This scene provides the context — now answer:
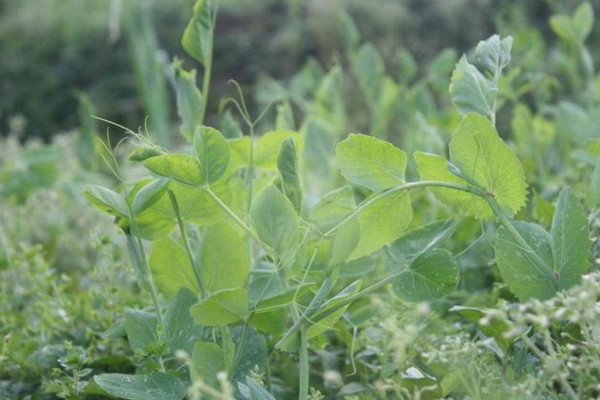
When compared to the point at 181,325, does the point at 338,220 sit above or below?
above

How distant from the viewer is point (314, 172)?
2.18m

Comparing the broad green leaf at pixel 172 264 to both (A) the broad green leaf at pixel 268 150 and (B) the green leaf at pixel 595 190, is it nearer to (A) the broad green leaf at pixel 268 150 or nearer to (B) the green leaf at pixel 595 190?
(A) the broad green leaf at pixel 268 150

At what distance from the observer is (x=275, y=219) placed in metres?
0.96

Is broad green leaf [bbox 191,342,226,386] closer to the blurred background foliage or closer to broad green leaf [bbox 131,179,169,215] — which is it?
broad green leaf [bbox 131,179,169,215]

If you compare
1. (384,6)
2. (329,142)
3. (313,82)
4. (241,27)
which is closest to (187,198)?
(329,142)

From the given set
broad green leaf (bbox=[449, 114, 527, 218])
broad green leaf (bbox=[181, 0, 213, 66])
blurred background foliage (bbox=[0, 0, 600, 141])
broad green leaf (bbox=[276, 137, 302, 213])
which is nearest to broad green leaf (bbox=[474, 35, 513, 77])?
broad green leaf (bbox=[449, 114, 527, 218])

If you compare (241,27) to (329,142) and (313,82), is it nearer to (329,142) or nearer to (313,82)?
(313,82)

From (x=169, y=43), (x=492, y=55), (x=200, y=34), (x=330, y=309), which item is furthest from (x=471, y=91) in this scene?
(x=169, y=43)

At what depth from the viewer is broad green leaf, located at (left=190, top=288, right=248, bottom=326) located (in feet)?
3.11

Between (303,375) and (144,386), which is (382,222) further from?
(144,386)

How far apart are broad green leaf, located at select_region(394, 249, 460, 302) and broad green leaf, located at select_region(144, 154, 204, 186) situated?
0.75 ft

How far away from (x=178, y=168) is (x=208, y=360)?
0.20 meters

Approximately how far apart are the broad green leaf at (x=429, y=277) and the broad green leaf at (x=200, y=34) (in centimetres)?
41

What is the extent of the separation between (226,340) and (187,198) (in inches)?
6.1
